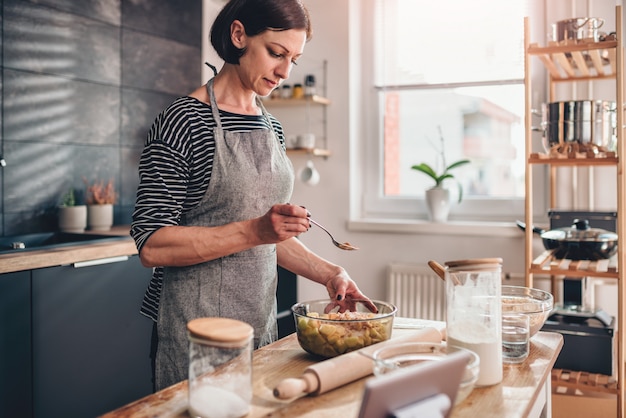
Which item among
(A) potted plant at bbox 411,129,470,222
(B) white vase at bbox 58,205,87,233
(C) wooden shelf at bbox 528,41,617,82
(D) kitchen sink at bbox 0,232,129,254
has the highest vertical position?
(C) wooden shelf at bbox 528,41,617,82

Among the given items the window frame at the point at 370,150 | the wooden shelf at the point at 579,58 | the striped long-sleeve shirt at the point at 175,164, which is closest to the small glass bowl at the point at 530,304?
the striped long-sleeve shirt at the point at 175,164

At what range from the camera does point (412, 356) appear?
114 centimetres

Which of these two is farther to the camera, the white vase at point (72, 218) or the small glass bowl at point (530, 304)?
the white vase at point (72, 218)

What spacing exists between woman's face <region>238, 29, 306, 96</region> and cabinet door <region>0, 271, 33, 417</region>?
1301 millimetres

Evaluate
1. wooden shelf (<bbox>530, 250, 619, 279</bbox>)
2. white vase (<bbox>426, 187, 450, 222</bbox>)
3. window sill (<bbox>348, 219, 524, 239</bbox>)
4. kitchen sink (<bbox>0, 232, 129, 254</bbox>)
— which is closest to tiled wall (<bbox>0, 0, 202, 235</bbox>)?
kitchen sink (<bbox>0, 232, 129, 254</bbox>)

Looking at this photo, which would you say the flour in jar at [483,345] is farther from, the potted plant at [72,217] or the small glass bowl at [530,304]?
the potted plant at [72,217]

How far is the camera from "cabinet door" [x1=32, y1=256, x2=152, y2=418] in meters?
2.40

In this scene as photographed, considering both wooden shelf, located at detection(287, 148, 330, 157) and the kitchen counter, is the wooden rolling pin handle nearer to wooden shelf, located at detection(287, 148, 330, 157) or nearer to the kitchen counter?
the kitchen counter

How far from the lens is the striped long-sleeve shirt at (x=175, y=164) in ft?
4.64

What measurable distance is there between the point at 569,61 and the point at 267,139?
1.69m

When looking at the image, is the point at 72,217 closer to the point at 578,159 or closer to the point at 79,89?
the point at 79,89

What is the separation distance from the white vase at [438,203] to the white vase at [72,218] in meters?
1.79

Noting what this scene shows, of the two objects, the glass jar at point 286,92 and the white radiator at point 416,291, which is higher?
the glass jar at point 286,92

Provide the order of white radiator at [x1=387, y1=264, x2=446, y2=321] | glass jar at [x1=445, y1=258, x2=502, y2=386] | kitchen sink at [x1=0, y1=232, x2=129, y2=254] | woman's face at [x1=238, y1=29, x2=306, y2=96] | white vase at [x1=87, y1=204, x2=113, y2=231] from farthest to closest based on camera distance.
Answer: white radiator at [x1=387, y1=264, x2=446, y2=321] → white vase at [x1=87, y1=204, x2=113, y2=231] → kitchen sink at [x1=0, y1=232, x2=129, y2=254] → woman's face at [x1=238, y1=29, x2=306, y2=96] → glass jar at [x1=445, y1=258, x2=502, y2=386]
